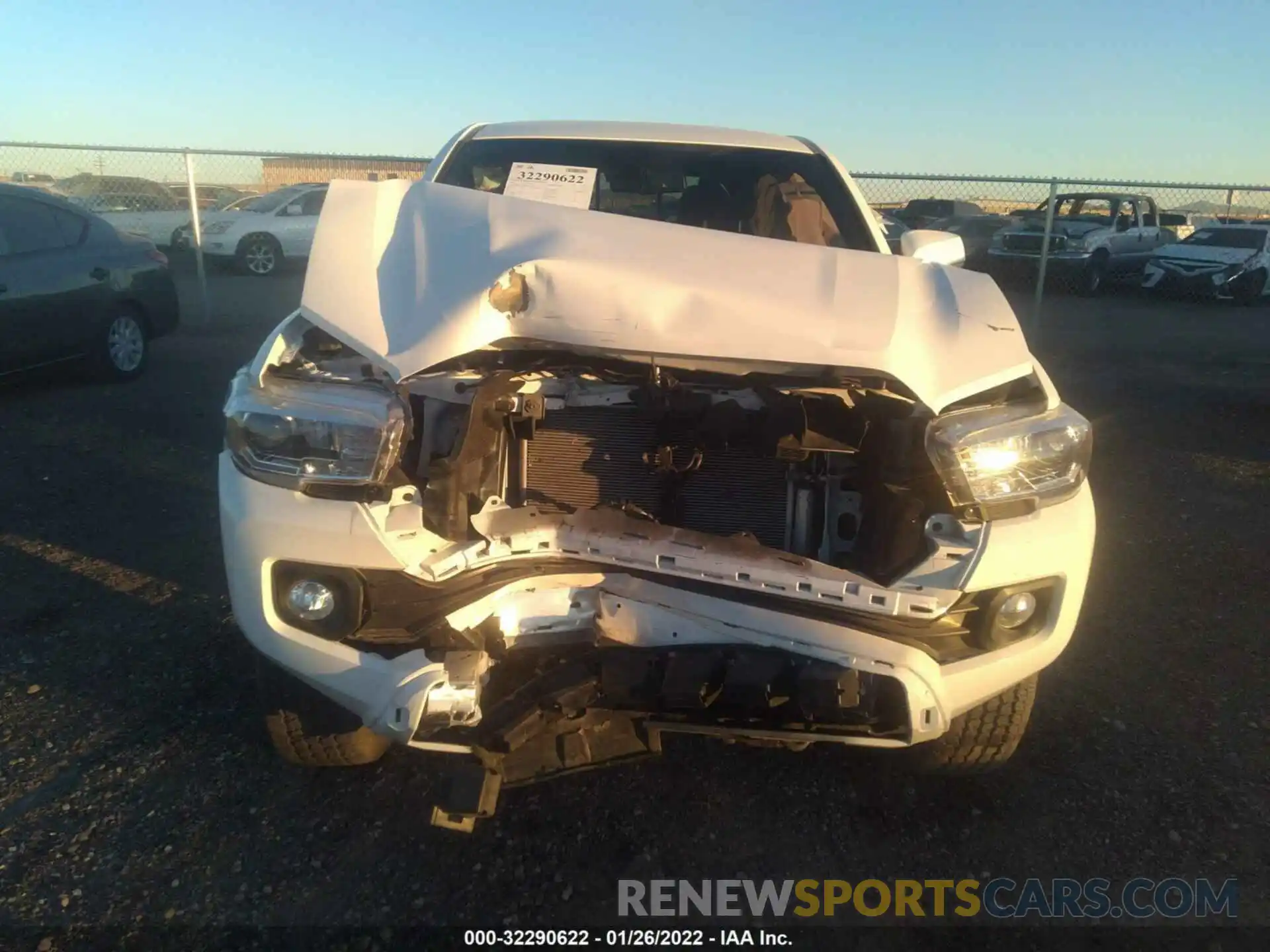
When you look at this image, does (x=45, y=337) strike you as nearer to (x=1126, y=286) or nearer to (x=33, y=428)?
(x=33, y=428)

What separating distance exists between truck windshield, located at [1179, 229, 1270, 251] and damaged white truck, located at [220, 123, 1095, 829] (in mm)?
17360

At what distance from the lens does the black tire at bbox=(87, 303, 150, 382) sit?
24.5ft

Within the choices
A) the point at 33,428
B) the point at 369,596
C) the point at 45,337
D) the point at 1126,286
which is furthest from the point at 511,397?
the point at 1126,286

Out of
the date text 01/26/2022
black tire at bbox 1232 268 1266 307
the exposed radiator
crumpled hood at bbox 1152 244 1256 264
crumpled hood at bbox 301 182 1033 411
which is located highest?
crumpled hood at bbox 301 182 1033 411

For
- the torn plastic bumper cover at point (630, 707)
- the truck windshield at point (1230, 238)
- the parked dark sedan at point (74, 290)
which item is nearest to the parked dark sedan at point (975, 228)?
the truck windshield at point (1230, 238)

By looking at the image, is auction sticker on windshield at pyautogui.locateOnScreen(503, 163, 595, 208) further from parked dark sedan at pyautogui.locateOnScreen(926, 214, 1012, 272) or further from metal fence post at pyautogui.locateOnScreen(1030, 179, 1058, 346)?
parked dark sedan at pyautogui.locateOnScreen(926, 214, 1012, 272)

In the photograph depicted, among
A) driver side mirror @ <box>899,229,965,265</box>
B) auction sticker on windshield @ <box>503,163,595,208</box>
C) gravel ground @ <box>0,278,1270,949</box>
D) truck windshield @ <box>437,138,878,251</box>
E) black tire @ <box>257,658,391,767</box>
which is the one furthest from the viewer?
truck windshield @ <box>437,138,878,251</box>

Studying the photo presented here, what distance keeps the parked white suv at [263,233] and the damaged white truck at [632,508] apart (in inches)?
568

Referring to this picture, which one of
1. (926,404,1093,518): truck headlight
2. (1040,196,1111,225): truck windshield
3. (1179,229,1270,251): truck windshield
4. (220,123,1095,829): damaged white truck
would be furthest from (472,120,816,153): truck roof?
(1179,229,1270,251): truck windshield

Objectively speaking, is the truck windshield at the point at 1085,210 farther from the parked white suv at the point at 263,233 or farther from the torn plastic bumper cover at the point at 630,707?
the torn plastic bumper cover at the point at 630,707

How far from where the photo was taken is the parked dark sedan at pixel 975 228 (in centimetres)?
1820

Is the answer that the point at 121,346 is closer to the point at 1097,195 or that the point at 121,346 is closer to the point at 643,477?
the point at 643,477

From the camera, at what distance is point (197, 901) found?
2254 mm

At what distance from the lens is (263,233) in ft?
51.8
